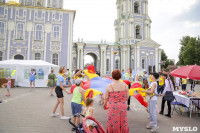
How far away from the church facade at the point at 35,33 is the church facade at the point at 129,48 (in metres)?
8.38

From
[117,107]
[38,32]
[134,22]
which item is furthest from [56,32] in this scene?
[117,107]

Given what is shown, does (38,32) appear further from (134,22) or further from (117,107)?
(134,22)

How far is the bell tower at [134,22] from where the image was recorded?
3384cm

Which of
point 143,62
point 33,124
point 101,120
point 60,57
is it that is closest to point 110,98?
point 101,120

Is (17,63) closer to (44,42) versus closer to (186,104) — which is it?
(44,42)

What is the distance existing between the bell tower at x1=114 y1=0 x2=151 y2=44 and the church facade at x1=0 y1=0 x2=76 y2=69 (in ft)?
52.7

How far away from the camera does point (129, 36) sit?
111 ft

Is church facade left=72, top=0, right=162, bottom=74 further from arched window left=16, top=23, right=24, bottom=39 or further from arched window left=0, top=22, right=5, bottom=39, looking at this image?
arched window left=0, top=22, right=5, bottom=39

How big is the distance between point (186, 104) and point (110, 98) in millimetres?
4539

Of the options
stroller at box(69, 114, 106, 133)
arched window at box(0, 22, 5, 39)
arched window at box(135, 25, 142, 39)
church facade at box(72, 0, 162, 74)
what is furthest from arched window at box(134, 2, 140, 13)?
stroller at box(69, 114, 106, 133)

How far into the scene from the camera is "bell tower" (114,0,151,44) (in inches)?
1332

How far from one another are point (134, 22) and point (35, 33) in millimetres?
24001

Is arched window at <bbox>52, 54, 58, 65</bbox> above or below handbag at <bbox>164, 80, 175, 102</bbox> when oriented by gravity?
above

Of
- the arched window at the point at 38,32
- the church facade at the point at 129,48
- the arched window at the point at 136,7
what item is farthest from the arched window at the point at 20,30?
the arched window at the point at 136,7
